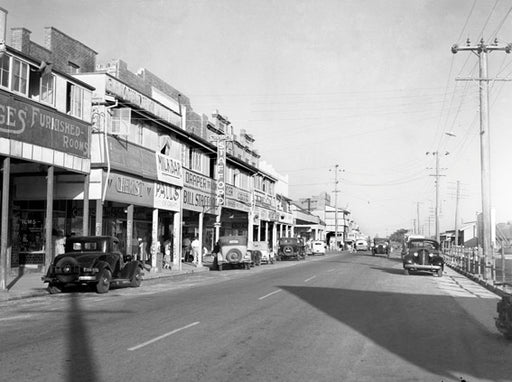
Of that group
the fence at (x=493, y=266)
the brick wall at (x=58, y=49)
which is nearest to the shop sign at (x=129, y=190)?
the brick wall at (x=58, y=49)

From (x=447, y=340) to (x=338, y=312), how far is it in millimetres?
3734

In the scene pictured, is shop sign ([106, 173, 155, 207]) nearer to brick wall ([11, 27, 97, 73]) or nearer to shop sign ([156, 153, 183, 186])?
shop sign ([156, 153, 183, 186])

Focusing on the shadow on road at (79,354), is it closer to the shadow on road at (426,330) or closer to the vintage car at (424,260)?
the shadow on road at (426,330)

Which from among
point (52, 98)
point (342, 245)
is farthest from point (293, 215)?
point (52, 98)

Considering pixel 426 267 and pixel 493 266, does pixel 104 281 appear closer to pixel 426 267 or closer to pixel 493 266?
pixel 493 266

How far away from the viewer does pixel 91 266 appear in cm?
1767

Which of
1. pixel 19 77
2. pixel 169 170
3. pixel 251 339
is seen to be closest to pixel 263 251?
pixel 169 170

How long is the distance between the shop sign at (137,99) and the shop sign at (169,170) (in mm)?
2724

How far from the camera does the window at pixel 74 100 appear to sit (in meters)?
23.3

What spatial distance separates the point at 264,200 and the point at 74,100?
3633 cm

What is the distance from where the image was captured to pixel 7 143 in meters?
18.6

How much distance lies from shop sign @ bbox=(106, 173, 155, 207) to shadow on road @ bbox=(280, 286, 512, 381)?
11837 millimetres

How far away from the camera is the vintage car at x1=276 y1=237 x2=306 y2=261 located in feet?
172

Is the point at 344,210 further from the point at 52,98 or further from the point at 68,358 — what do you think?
the point at 68,358
